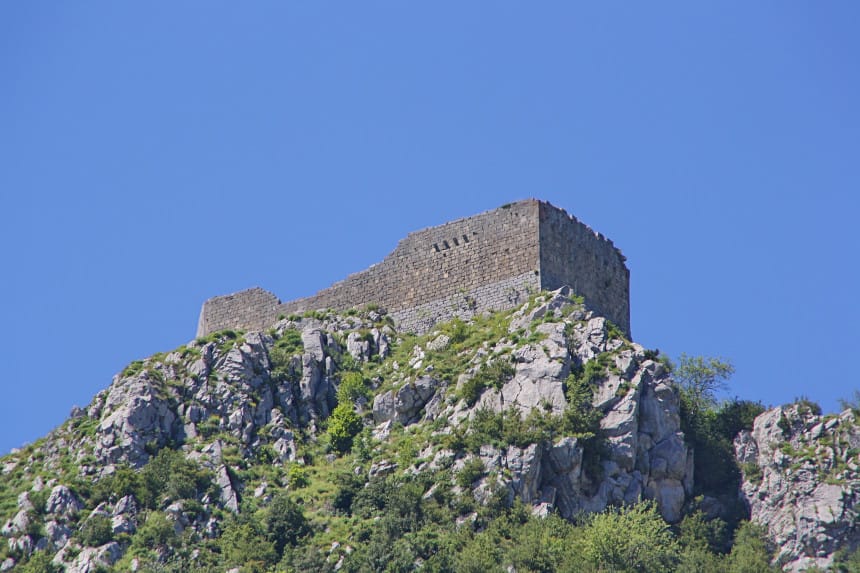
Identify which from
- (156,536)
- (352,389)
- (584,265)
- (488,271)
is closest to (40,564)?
(156,536)

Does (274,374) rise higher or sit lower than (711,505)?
higher

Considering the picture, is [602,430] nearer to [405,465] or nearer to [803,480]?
[405,465]

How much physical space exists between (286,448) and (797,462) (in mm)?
19580

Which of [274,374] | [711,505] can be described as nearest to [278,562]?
[274,374]

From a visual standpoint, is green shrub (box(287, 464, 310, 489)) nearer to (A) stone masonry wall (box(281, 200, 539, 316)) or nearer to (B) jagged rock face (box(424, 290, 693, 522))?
(B) jagged rock face (box(424, 290, 693, 522))

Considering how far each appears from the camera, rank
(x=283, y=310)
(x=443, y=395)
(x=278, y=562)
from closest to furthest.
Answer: (x=278, y=562) < (x=443, y=395) < (x=283, y=310)

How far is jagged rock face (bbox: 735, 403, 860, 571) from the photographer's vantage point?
64.9 meters

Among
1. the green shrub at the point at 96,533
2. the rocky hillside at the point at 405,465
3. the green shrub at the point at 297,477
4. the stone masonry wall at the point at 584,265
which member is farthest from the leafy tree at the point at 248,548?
the stone masonry wall at the point at 584,265

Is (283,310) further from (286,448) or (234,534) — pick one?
(234,534)

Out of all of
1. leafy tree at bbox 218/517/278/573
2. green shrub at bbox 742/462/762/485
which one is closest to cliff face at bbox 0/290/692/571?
leafy tree at bbox 218/517/278/573

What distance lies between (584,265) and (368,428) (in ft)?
41.1

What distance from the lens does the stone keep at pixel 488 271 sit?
76438 millimetres

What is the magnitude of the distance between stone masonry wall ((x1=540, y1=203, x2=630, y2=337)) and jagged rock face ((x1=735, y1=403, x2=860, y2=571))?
1042cm

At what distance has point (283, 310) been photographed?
271 ft
